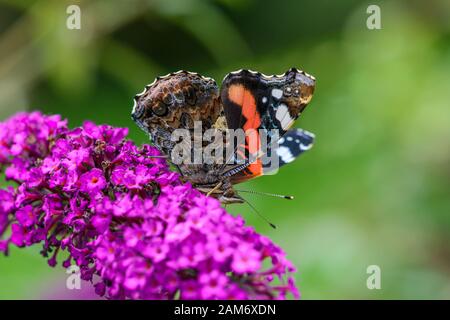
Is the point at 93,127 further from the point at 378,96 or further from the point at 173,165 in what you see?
the point at 378,96

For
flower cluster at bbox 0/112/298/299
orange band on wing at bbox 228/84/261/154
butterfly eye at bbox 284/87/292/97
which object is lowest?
flower cluster at bbox 0/112/298/299

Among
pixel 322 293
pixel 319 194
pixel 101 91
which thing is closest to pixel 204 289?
pixel 322 293
